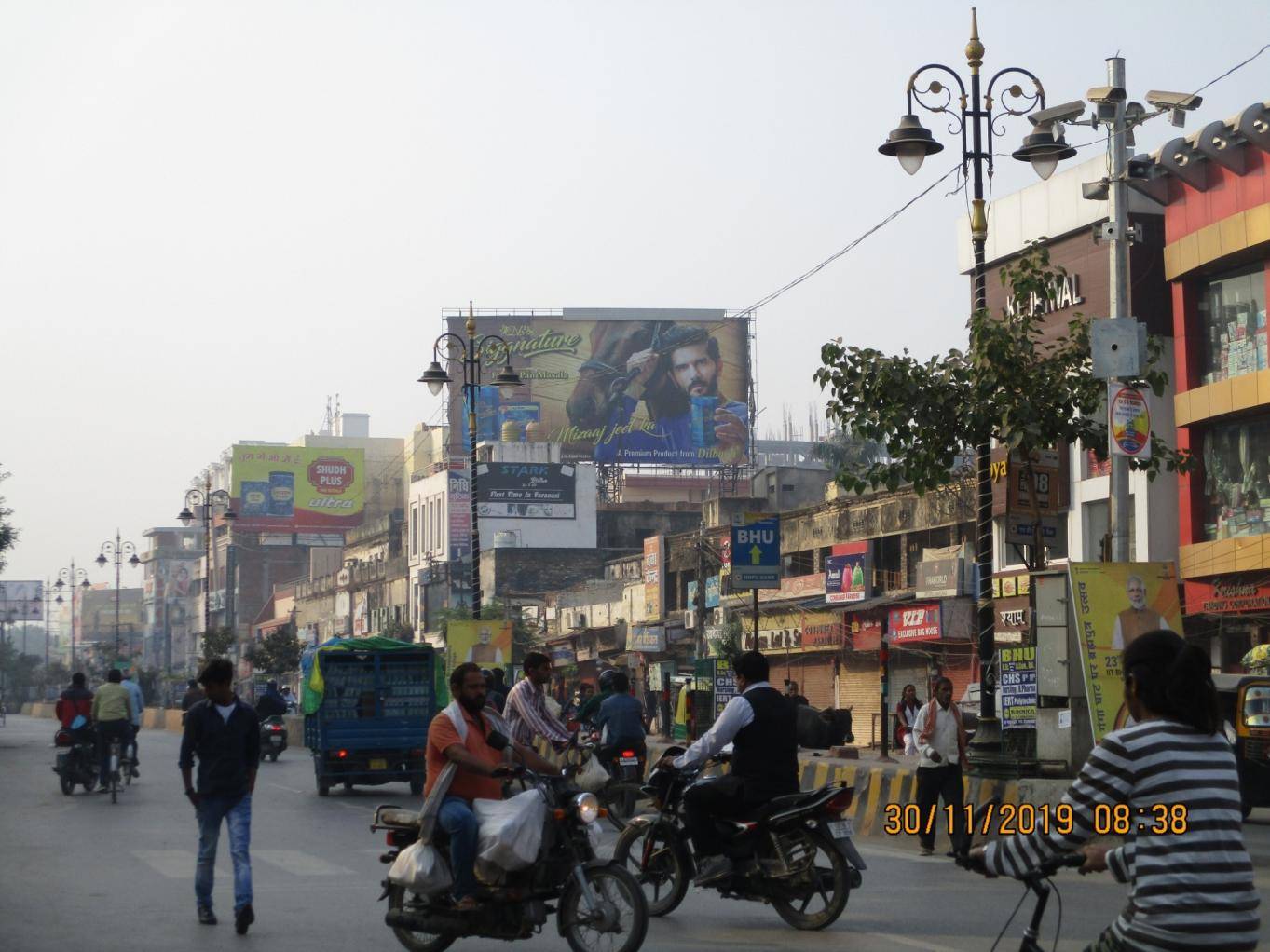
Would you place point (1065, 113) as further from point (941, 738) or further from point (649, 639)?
point (649, 639)

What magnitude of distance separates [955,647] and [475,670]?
33.9m

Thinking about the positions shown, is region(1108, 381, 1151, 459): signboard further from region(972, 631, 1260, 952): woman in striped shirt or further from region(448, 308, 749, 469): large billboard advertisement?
region(448, 308, 749, 469): large billboard advertisement

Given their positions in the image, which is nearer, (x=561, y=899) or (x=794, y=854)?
(x=561, y=899)

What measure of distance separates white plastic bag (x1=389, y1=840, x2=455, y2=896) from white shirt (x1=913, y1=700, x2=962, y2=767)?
692 centimetres

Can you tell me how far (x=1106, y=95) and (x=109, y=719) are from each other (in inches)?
614

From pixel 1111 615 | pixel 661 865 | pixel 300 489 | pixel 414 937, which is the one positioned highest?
pixel 300 489

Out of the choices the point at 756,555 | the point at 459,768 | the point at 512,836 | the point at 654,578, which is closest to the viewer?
the point at 512,836

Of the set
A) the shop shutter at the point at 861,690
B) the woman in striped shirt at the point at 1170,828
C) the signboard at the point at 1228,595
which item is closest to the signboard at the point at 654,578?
the shop shutter at the point at 861,690

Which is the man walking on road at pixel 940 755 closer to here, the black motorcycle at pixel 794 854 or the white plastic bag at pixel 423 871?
the black motorcycle at pixel 794 854

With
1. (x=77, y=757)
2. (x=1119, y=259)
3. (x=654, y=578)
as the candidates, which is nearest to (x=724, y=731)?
(x=1119, y=259)

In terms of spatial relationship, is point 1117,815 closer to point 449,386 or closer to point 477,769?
point 477,769

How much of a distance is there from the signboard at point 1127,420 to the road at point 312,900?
14.2ft

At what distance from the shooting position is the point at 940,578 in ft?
139

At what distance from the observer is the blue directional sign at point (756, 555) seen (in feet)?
75.3
